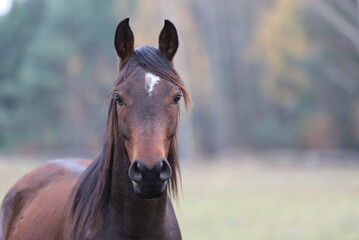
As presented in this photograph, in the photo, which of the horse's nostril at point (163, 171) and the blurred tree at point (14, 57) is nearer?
the horse's nostril at point (163, 171)

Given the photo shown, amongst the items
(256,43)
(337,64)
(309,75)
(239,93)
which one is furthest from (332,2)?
(239,93)

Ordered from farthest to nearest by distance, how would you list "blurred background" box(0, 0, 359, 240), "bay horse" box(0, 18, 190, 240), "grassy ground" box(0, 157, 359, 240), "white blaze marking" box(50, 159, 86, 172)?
"blurred background" box(0, 0, 359, 240) → "grassy ground" box(0, 157, 359, 240) → "white blaze marking" box(50, 159, 86, 172) → "bay horse" box(0, 18, 190, 240)

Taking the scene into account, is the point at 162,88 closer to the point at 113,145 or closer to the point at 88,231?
the point at 113,145

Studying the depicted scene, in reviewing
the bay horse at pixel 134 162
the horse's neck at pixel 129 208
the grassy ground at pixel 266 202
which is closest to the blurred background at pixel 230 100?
the grassy ground at pixel 266 202

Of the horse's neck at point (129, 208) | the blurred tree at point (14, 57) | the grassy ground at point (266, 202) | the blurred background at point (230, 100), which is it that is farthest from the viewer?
the blurred tree at point (14, 57)

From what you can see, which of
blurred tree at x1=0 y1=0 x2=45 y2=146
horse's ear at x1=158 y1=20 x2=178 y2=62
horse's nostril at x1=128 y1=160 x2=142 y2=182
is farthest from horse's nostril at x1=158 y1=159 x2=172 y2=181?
blurred tree at x1=0 y1=0 x2=45 y2=146

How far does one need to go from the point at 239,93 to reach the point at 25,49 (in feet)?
89.0

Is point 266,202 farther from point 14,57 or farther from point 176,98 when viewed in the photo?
point 176,98

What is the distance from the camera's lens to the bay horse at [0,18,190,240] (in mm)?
3676

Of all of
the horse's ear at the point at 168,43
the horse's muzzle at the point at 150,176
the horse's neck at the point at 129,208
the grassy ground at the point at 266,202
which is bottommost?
the grassy ground at the point at 266,202

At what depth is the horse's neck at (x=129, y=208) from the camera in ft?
13.6

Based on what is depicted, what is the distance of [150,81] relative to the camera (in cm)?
399

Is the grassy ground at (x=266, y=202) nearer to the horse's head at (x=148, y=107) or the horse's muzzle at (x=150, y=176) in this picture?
the horse's head at (x=148, y=107)

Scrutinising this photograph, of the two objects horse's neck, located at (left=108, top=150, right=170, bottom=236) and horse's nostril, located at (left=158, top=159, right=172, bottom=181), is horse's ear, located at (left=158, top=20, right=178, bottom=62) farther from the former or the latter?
horse's nostril, located at (left=158, top=159, right=172, bottom=181)
